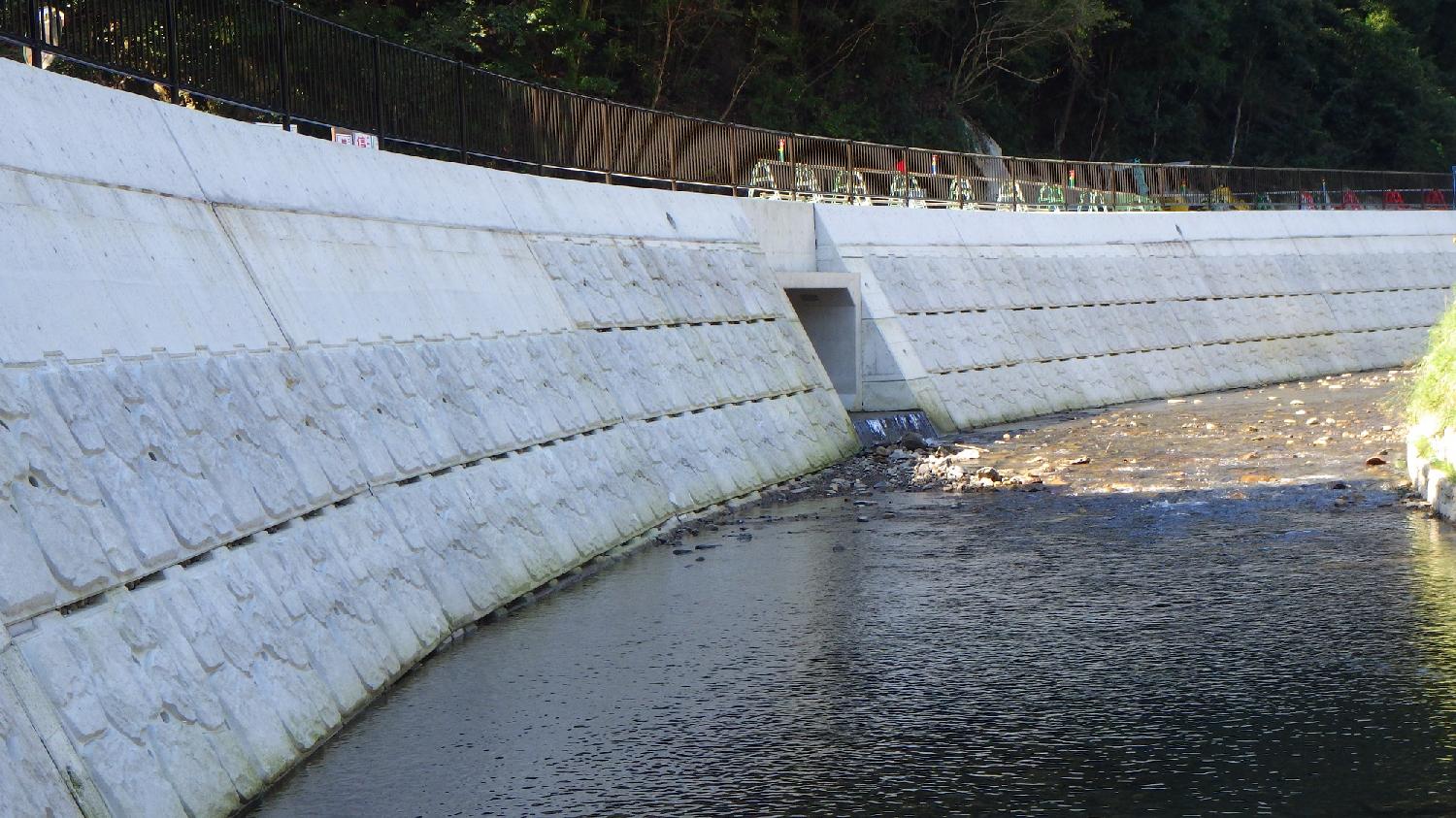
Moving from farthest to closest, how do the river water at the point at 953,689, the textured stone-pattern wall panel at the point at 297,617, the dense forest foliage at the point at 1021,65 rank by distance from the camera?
1. the dense forest foliage at the point at 1021,65
2. the river water at the point at 953,689
3. the textured stone-pattern wall panel at the point at 297,617

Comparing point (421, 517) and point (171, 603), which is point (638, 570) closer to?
point (421, 517)

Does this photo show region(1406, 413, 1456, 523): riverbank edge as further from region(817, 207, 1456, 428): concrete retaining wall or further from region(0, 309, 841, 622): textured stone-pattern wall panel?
region(817, 207, 1456, 428): concrete retaining wall

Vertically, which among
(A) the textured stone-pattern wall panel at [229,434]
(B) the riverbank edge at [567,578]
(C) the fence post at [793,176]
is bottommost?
(B) the riverbank edge at [567,578]

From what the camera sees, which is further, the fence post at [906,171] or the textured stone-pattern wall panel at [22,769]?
the fence post at [906,171]

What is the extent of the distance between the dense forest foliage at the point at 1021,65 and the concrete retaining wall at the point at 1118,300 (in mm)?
14595

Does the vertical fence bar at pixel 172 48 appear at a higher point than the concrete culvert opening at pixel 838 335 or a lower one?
higher

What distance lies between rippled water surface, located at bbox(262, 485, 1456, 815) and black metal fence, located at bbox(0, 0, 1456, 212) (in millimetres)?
5186

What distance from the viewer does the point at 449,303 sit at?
14.0 m

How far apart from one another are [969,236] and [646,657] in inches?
853

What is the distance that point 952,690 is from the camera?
374 inches

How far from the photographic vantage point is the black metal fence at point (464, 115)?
12.2 metres

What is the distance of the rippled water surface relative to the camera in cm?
760

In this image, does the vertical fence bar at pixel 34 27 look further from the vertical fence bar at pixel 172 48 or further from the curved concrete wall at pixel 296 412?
the vertical fence bar at pixel 172 48

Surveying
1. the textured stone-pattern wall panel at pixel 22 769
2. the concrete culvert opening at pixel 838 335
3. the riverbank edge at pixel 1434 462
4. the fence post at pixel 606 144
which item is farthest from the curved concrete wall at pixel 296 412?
the riverbank edge at pixel 1434 462
